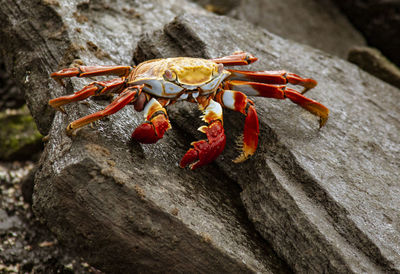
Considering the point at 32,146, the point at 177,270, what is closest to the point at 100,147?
the point at 177,270

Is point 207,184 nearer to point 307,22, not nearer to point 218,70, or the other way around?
point 218,70

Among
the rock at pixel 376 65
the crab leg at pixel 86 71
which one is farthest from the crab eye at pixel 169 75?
the rock at pixel 376 65

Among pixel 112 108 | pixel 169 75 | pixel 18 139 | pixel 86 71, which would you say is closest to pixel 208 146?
pixel 169 75

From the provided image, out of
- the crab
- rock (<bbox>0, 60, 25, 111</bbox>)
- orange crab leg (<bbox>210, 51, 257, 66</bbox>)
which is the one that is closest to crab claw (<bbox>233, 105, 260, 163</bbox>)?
the crab

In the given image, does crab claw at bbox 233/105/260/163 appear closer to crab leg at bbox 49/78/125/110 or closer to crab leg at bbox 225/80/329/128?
crab leg at bbox 225/80/329/128

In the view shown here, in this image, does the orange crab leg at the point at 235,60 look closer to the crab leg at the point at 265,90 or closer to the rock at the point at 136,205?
the crab leg at the point at 265,90
